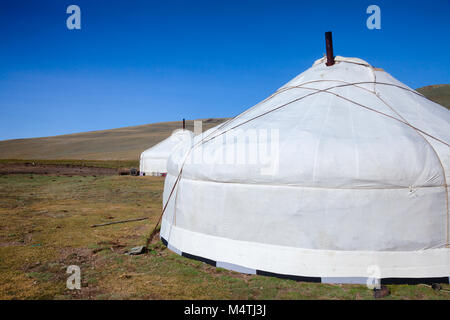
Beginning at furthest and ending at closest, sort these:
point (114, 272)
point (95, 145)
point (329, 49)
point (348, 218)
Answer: point (95, 145)
point (329, 49)
point (114, 272)
point (348, 218)

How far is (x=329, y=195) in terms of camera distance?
4.29 metres

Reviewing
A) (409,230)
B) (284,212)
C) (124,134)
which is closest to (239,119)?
(284,212)

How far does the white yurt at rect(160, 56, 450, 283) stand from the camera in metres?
4.22

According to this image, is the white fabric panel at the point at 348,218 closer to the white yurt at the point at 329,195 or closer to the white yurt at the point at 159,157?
the white yurt at the point at 329,195

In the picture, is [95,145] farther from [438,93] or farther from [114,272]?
[438,93]

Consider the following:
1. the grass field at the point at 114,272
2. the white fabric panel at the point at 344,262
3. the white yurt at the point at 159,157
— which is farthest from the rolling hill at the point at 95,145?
the white fabric panel at the point at 344,262

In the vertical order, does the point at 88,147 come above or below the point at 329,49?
above

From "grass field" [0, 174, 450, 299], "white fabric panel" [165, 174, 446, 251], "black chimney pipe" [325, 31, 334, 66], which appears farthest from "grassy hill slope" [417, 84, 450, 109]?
"grass field" [0, 174, 450, 299]

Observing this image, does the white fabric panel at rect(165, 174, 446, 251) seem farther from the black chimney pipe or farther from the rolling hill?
the rolling hill

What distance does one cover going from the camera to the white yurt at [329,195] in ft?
13.9

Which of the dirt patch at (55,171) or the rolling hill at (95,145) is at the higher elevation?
the rolling hill at (95,145)

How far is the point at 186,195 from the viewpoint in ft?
18.0

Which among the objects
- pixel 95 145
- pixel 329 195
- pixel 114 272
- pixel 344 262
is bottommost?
pixel 114 272

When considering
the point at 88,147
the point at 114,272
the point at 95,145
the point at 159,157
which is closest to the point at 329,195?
the point at 114,272
